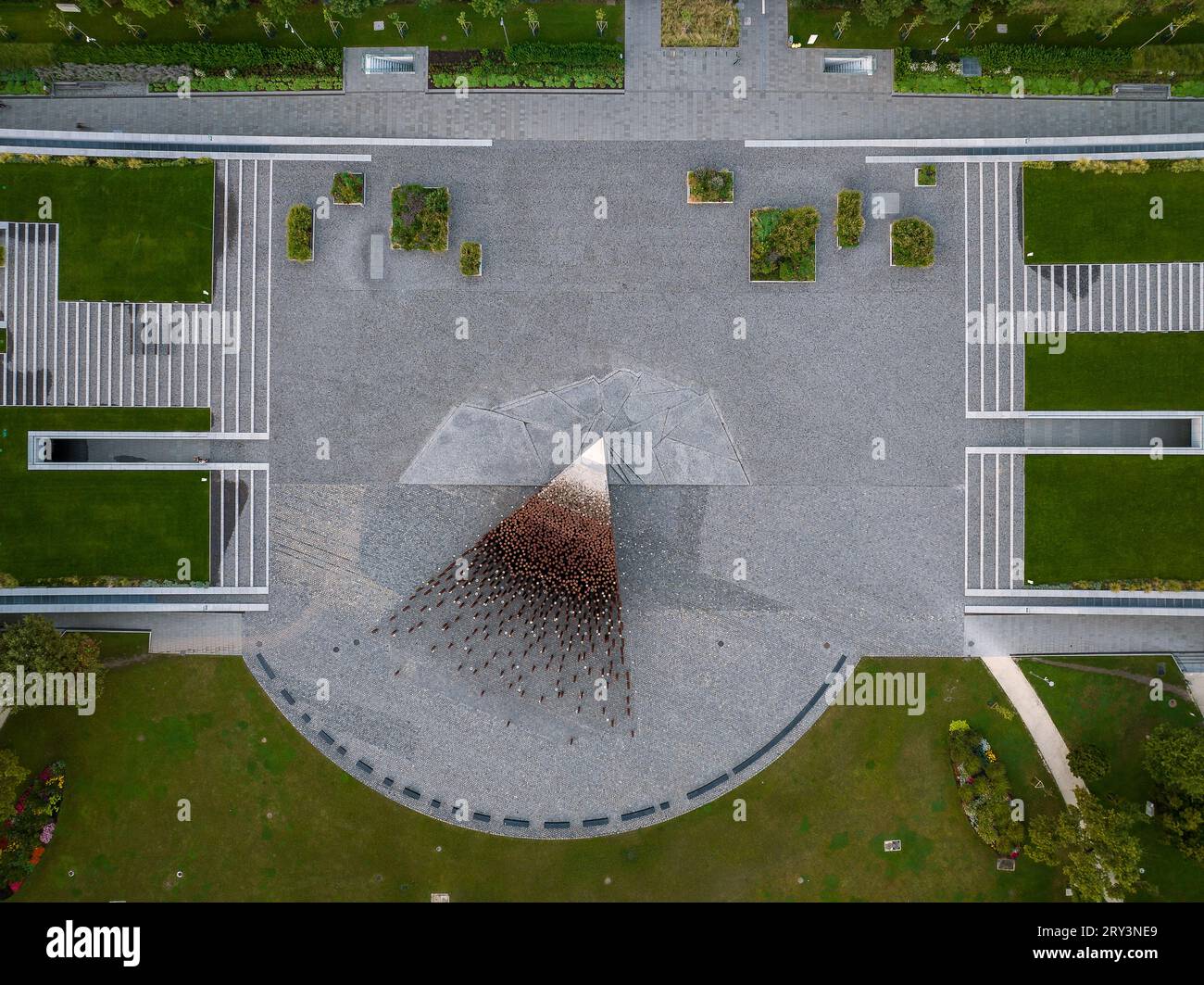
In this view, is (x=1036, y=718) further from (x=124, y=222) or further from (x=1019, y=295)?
(x=124, y=222)

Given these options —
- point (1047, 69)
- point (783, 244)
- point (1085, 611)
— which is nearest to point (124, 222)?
point (783, 244)

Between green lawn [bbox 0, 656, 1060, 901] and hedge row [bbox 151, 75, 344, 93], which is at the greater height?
hedge row [bbox 151, 75, 344, 93]

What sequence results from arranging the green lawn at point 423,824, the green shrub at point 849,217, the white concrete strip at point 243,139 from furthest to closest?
the green lawn at point 423,824 → the green shrub at point 849,217 → the white concrete strip at point 243,139

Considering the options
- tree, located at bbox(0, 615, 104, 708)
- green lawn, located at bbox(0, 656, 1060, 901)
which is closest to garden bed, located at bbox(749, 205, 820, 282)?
green lawn, located at bbox(0, 656, 1060, 901)

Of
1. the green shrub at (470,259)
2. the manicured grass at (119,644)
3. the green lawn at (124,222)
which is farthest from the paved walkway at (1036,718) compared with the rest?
the green lawn at (124,222)

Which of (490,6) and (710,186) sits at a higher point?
(490,6)

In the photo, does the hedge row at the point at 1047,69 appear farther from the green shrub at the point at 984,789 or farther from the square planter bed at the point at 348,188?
the green shrub at the point at 984,789

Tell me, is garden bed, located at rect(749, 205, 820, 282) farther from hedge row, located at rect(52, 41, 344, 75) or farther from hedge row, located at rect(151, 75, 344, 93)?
hedge row, located at rect(52, 41, 344, 75)
